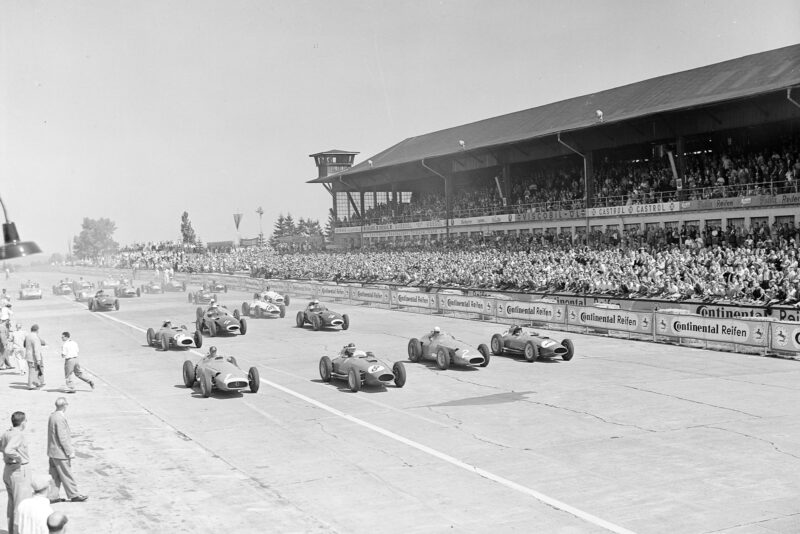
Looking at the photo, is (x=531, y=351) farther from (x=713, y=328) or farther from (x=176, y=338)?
(x=176, y=338)

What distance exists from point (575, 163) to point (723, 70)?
12901mm

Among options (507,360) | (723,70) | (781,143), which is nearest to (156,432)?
(507,360)

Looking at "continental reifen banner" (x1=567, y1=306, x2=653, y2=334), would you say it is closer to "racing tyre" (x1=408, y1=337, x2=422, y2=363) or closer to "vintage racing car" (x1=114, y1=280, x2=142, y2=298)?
"racing tyre" (x1=408, y1=337, x2=422, y2=363)

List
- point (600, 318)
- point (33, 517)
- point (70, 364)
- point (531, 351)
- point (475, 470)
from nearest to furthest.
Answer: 1. point (33, 517)
2. point (475, 470)
3. point (70, 364)
4. point (531, 351)
5. point (600, 318)

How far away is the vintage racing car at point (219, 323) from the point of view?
33.6 metres

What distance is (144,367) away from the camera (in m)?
27.0

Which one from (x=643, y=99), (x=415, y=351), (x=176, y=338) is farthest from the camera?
(x=643, y=99)

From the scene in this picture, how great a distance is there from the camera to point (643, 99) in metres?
54.5

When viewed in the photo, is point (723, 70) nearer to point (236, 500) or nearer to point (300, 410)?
point (300, 410)

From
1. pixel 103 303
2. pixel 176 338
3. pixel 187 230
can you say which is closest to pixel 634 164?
pixel 103 303

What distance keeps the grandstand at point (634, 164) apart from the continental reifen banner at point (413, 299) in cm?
1120

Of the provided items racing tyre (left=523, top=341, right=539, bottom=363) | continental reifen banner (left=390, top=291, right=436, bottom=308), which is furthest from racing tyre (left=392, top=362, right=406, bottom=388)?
continental reifen banner (left=390, top=291, right=436, bottom=308)

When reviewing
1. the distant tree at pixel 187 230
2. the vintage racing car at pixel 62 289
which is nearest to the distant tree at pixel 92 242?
the distant tree at pixel 187 230

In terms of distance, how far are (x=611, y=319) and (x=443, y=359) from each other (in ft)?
31.8
